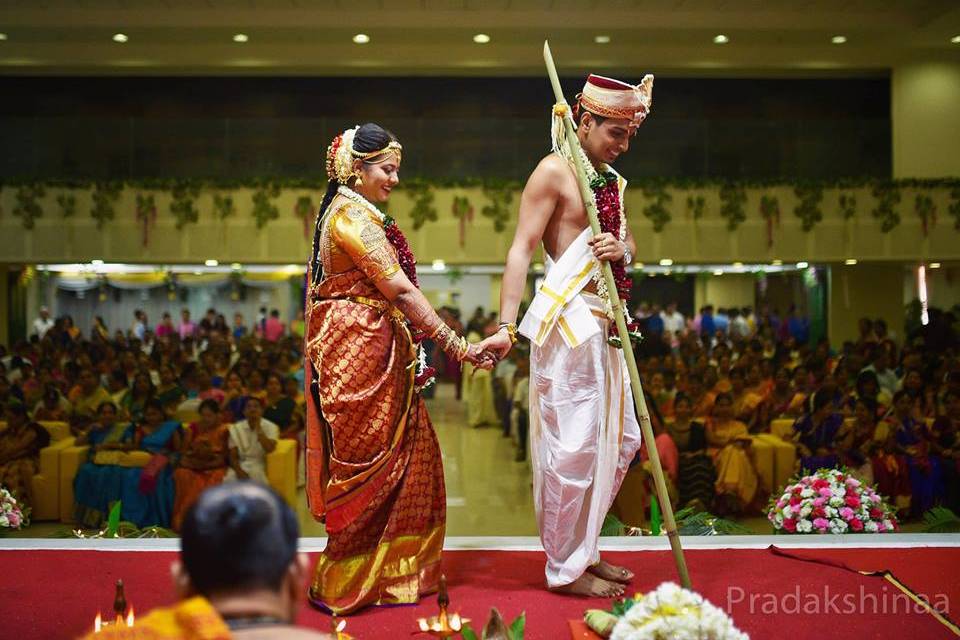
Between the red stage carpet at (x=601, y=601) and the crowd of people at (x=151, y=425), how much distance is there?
351cm

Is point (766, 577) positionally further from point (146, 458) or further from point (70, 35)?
point (70, 35)

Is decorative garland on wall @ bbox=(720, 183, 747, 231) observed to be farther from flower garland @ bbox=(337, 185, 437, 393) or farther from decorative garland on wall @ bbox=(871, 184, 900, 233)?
flower garland @ bbox=(337, 185, 437, 393)

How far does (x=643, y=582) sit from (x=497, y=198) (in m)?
11.0

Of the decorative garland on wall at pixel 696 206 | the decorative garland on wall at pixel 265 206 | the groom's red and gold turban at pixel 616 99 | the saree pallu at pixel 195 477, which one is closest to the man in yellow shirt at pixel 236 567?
the groom's red and gold turban at pixel 616 99

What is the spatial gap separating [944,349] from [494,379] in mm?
5756

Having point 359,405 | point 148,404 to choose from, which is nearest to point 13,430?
point 148,404

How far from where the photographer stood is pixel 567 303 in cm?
321

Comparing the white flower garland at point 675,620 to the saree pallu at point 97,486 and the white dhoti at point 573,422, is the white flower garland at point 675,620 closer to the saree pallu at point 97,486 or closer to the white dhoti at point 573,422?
the white dhoti at point 573,422

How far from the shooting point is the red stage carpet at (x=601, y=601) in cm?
286

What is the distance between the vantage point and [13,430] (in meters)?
8.24

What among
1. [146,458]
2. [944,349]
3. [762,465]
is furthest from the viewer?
[944,349]

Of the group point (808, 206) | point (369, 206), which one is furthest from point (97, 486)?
point (808, 206)

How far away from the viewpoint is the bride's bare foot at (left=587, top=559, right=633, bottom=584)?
326 centimetres

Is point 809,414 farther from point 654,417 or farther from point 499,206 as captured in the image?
point 499,206
